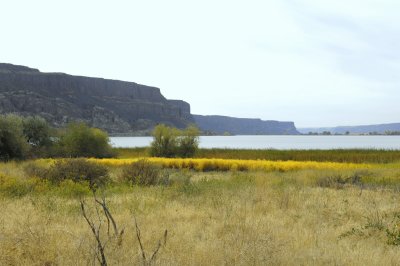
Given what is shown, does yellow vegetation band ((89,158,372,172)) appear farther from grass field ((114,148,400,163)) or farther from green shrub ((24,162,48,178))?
green shrub ((24,162,48,178))

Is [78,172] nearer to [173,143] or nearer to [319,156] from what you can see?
[173,143]

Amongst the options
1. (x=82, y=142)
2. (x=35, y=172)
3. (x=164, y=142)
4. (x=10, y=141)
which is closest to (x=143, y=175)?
(x=35, y=172)

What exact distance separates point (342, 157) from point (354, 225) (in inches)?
1248

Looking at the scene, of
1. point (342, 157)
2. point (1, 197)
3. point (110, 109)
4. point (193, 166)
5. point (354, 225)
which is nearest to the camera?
point (354, 225)

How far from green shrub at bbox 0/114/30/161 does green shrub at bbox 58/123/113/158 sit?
661cm

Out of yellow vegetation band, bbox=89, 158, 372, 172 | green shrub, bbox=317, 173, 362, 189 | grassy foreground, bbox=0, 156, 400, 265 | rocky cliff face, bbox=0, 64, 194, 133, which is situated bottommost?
yellow vegetation band, bbox=89, 158, 372, 172

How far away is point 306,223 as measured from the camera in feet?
29.8

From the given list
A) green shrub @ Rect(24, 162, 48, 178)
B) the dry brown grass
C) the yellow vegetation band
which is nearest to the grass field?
the yellow vegetation band

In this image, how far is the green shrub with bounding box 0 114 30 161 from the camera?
98.1 feet

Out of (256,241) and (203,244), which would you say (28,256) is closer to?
(203,244)

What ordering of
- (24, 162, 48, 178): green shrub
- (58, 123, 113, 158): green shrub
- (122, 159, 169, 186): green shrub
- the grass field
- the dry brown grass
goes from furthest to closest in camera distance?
(58, 123, 113, 158): green shrub → the grass field → (24, 162, 48, 178): green shrub → (122, 159, 169, 186): green shrub → the dry brown grass

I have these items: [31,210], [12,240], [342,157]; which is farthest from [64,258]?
[342,157]

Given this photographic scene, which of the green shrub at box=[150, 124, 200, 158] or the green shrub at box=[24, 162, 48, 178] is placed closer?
the green shrub at box=[24, 162, 48, 178]

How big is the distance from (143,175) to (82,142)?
23251 millimetres
